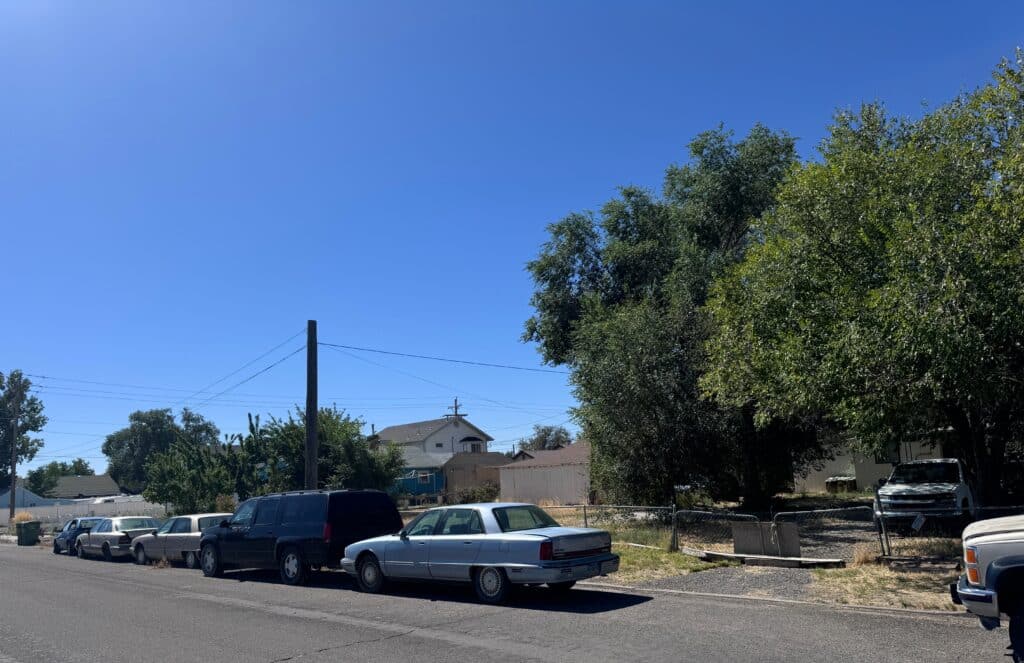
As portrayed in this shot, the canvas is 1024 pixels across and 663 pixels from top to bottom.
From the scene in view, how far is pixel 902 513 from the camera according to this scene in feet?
55.6

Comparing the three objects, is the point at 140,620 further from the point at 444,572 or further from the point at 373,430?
the point at 373,430

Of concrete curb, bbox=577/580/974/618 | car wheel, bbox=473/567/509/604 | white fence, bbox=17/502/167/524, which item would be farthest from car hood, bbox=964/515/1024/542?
white fence, bbox=17/502/167/524

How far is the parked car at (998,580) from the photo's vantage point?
6.44 metres

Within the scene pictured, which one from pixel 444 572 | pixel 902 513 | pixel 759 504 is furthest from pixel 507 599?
pixel 759 504

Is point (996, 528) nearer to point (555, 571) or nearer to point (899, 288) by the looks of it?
point (899, 288)

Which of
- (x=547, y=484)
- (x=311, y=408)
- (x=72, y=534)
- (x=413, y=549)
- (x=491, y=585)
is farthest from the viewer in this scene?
(x=547, y=484)

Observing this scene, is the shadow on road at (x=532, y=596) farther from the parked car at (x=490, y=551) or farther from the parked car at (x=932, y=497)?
the parked car at (x=932, y=497)

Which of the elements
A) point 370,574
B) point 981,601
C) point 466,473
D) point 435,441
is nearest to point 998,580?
point 981,601

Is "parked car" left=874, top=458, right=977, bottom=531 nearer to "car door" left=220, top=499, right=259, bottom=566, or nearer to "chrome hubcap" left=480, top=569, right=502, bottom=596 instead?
"chrome hubcap" left=480, top=569, right=502, bottom=596

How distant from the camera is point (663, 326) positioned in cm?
2227

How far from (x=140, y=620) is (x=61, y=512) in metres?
52.6

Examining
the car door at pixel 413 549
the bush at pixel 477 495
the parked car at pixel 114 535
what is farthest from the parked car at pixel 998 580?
the bush at pixel 477 495

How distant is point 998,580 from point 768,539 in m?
7.75

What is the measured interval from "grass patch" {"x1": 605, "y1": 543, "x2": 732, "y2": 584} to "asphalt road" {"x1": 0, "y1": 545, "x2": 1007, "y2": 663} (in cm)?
126
